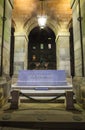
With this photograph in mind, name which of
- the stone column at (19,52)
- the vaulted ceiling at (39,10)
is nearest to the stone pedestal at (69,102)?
the stone column at (19,52)

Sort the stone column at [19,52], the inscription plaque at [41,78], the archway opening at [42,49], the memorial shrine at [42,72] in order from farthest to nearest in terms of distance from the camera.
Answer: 1. the archway opening at [42,49]
2. the stone column at [19,52]
3. the inscription plaque at [41,78]
4. the memorial shrine at [42,72]

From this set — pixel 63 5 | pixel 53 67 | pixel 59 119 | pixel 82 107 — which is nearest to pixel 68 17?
pixel 63 5

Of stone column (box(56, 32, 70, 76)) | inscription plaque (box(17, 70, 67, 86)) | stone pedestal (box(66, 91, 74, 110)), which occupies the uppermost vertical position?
stone column (box(56, 32, 70, 76))

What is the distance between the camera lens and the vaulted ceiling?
11.9 m

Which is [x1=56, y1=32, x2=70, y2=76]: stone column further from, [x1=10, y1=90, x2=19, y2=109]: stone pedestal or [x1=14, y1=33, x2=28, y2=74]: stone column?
[x1=10, y1=90, x2=19, y2=109]: stone pedestal

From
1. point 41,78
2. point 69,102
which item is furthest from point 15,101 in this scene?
point 41,78

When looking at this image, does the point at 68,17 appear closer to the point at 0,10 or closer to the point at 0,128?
the point at 0,10

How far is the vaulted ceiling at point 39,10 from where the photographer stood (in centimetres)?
1189

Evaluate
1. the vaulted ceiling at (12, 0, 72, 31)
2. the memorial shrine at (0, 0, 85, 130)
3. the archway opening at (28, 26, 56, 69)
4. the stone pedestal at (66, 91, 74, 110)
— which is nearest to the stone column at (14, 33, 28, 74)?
the memorial shrine at (0, 0, 85, 130)

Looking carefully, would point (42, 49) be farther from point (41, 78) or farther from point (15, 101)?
point (15, 101)

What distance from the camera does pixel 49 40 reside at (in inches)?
1088

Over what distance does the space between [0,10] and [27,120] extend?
3.48 meters

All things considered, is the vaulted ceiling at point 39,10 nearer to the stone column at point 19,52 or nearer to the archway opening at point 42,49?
the stone column at point 19,52

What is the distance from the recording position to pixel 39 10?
12039mm
